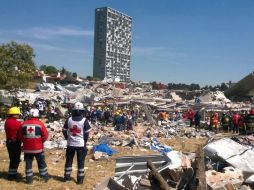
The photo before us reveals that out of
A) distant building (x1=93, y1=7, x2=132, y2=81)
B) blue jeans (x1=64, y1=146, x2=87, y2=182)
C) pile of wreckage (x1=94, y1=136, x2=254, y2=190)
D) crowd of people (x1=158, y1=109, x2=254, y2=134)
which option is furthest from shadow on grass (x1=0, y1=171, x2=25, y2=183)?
distant building (x1=93, y1=7, x2=132, y2=81)

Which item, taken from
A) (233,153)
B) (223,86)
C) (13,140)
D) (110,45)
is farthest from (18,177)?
(110,45)

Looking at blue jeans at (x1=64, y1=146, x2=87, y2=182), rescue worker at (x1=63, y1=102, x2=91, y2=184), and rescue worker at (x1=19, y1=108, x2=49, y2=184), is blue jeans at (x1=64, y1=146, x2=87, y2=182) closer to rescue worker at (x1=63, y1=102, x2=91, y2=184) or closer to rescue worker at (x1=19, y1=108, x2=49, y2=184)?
rescue worker at (x1=63, y1=102, x2=91, y2=184)

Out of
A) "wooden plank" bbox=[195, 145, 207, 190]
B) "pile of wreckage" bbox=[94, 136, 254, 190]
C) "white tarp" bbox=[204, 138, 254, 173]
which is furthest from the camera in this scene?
"white tarp" bbox=[204, 138, 254, 173]

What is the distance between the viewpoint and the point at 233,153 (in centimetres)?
936

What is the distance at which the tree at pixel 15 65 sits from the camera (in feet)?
111

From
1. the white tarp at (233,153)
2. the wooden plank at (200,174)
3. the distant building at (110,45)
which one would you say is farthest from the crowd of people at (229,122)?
the distant building at (110,45)

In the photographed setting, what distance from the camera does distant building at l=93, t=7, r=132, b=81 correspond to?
12470cm

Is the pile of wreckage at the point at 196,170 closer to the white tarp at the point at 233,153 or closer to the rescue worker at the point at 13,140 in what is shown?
the white tarp at the point at 233,153

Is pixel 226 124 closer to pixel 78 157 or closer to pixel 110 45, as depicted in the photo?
pixel 78 157

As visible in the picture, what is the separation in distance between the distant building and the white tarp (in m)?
110

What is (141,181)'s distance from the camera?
7.76 metres

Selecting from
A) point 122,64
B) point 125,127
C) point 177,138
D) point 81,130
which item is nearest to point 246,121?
point 177,138

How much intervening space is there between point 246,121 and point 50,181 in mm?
16025

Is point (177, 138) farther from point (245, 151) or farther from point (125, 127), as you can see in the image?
point (245, 151)
